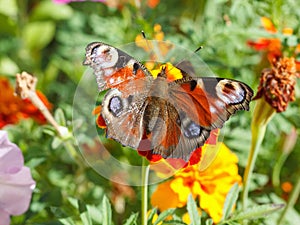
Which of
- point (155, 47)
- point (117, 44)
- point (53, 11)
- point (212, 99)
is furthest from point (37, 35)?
point (212, 99)

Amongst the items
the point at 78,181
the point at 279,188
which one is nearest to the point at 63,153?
the point at 78,181

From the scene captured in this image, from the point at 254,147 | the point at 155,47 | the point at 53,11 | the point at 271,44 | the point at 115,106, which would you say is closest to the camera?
the point at 115,106

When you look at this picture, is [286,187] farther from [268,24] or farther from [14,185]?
[14,185]

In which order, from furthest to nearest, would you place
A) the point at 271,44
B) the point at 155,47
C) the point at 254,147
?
the point at 271,44 < the point at 155,47 < the point at 254,147

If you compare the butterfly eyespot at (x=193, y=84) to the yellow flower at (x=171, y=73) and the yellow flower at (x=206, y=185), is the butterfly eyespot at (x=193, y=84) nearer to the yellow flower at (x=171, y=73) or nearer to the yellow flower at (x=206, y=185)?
the yellow flower at (x=171, y=73)

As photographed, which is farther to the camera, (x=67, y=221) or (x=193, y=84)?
(x=67, y=221)

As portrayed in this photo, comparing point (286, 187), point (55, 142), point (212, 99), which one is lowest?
point (286, 187)

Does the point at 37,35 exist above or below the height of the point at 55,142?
above

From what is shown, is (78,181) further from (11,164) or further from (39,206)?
(11,164)
